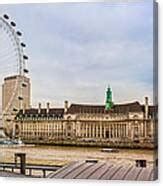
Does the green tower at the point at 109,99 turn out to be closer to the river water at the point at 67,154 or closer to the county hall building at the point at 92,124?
the county hall building at the point at 92,124

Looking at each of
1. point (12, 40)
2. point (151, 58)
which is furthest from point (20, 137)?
point (151, 58)

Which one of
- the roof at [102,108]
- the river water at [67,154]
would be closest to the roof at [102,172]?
the river water at [67,154]

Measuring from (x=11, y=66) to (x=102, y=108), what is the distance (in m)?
0.37

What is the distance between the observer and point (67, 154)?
180 centimetres

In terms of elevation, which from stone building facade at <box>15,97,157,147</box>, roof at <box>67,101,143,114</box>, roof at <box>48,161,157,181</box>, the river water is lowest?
roof at <box>48,161,157,181</box>

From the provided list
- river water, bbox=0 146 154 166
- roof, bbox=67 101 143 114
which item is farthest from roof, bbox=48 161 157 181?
roof, bbox=67 101 143 114

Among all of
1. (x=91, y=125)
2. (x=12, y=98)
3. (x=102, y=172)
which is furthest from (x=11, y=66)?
(x=102, y=172)

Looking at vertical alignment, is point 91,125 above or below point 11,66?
below

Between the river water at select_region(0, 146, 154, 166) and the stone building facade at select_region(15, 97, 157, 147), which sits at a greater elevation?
the stone building facade at select_region(15, 97, 157, 147)

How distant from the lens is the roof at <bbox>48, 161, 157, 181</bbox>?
174 cm

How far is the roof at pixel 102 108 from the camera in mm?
1745

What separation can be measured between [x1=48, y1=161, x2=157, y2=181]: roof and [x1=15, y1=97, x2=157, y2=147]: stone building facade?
0.08m

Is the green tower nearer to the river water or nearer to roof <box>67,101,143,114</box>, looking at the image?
roof <box>67,101,143,114</box>

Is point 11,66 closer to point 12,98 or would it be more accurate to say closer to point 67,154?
point 12,98
